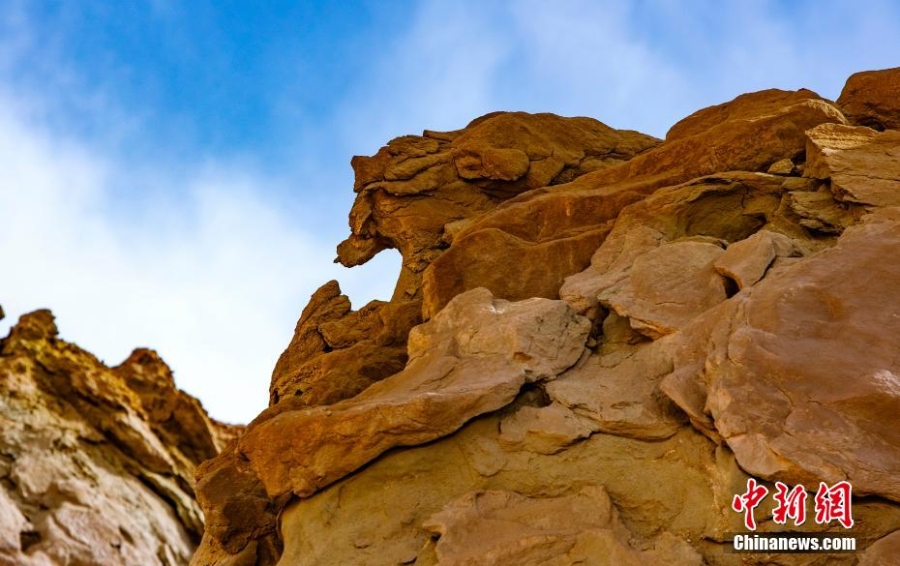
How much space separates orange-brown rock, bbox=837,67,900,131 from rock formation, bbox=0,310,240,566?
69.0 feet

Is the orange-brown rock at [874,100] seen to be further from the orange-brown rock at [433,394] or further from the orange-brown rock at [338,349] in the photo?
the orange-brown rock at [338,349]

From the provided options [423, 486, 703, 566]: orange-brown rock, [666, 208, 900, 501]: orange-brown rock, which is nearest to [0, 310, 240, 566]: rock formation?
[423, 486, 703, 566]: orange-brown rock

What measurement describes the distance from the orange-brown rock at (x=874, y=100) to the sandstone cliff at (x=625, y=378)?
0.03m

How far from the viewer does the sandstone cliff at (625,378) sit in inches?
277

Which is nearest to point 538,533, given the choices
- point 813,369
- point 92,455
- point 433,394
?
point 433,394

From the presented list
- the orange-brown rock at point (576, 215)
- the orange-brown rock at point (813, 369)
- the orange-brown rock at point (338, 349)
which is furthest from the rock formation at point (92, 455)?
the orange-brown rock at point (813, 369)

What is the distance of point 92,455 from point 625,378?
23.4 meters

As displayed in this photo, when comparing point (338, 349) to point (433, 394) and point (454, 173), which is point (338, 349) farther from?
point (433, 394)

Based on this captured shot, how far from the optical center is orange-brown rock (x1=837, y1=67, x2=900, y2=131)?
42.7 feet

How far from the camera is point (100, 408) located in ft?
94.9

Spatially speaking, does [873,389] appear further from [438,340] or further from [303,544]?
[303,544]

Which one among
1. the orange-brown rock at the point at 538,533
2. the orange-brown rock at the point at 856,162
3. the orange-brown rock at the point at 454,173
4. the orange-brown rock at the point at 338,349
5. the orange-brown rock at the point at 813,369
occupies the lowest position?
the orange-brown rock at the point at 538,533

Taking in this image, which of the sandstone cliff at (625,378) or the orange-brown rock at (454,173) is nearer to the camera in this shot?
the sandstone cliff at (625,378)

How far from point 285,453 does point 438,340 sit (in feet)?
7.33
